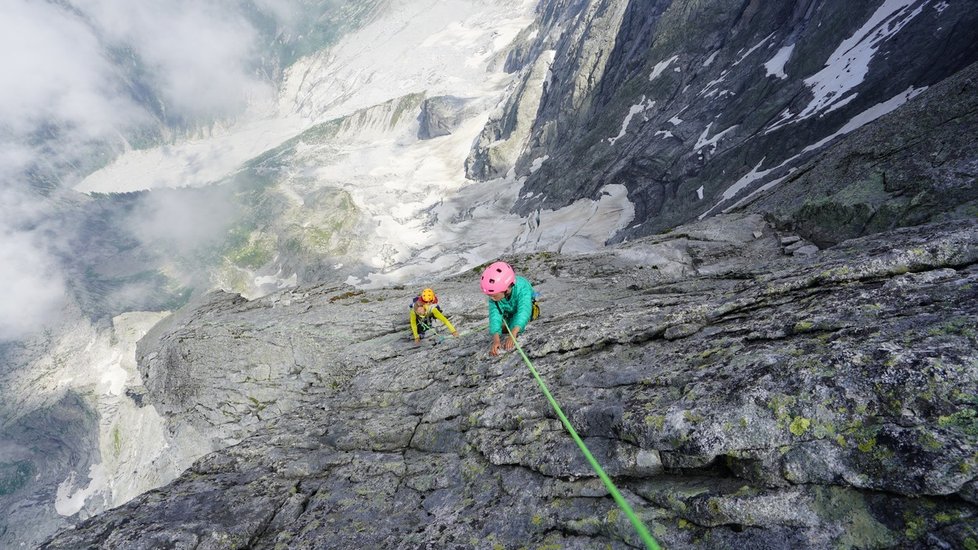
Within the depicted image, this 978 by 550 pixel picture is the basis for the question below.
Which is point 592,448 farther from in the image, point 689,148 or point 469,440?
point 689,148

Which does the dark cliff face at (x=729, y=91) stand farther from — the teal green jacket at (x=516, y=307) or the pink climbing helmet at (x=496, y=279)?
the pink climbing helmet at (x=496, y=279)

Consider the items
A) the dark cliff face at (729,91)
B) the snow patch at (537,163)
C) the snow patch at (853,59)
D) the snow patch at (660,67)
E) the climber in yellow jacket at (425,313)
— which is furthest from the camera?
the snow patch at (537,163)

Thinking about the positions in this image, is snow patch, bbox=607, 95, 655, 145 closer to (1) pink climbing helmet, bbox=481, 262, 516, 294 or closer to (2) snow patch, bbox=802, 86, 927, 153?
(2) snow patch, bbox=802, 86, 927, 153

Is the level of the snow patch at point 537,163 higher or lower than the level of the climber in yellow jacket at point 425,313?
higher

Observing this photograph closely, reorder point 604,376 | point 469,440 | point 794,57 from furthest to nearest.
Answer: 1. point 794,57
2. point 469,440
3. point 604,376

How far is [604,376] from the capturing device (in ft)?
24.8

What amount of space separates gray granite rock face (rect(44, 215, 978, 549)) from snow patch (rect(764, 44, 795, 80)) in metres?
58.4

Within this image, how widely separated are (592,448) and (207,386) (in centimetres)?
1768

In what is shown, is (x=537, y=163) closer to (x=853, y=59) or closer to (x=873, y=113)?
(x=853, y=59)

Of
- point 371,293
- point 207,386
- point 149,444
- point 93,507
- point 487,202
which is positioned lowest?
point 93,507

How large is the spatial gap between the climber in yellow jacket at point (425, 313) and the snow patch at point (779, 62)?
6114cm

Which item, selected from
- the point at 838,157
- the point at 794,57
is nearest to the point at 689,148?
the point at 794,57

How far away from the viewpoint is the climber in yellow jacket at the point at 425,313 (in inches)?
579

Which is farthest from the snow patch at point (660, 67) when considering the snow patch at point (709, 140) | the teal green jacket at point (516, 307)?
the teal green jacket at point (516, 307)
